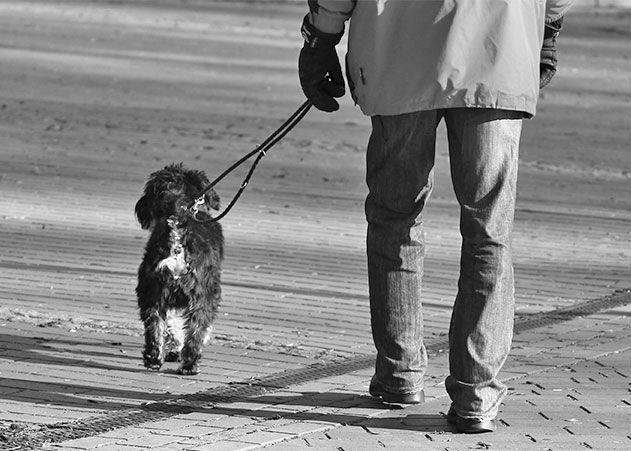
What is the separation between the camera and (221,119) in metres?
17.2

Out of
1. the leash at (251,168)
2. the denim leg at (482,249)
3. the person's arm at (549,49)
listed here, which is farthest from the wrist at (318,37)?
the person's arm at (549,49)

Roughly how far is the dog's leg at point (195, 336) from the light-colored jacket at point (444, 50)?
1647 mm

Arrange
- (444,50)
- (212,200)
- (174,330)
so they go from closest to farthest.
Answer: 1. (444,50)
2. (174,330)
3. (212,200)

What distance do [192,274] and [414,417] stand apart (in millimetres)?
1426

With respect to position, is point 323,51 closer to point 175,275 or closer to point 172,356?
point 175,275

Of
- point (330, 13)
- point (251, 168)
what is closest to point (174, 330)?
point (251, 168)

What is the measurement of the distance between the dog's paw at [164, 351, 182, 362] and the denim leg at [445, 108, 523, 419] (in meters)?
1.68

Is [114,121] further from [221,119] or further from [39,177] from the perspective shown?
[39,177]

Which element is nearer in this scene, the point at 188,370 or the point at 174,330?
the point at 188,370

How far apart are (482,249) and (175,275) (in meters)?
1.70

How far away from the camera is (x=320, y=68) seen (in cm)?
541

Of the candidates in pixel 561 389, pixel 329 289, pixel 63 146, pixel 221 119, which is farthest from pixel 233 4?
pixel 561 389

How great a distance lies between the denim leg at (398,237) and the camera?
534 cm

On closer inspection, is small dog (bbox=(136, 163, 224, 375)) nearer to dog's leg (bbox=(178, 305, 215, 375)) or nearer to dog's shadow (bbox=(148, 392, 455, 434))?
dog's leg (bbox=(178, 305, 215, 375))
